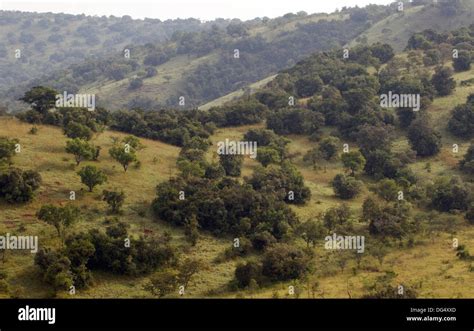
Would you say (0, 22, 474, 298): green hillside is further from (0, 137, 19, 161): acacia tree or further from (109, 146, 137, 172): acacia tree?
(109, 146, 137, 172): acacia tree

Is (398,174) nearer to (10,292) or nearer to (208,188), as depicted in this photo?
(208,188)

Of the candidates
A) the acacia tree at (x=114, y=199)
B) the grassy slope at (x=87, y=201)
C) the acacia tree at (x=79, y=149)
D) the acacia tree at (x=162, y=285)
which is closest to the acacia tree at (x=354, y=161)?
the grassy slope at (x=87, y=201)

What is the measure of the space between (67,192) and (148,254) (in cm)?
1299

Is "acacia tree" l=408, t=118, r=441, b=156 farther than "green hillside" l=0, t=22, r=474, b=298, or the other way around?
"acacia tree" l=408, t=118, r=441, b=156

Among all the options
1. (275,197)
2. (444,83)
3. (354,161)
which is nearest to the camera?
(275,197)

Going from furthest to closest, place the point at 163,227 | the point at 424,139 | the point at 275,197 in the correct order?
the point at 424,139 < the point at 275,197 < the point at 163,227

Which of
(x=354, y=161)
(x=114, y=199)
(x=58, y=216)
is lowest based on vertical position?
(x=58, y=216)

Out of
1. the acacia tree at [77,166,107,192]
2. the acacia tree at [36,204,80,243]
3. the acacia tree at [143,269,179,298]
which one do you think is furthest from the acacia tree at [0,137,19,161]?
the acacia tree at [143,269,179,298]

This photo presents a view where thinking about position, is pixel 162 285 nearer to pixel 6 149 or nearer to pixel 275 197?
pixel 275 197

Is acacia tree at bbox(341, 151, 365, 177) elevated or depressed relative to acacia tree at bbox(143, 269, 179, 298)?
elevated

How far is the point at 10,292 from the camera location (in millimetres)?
33875

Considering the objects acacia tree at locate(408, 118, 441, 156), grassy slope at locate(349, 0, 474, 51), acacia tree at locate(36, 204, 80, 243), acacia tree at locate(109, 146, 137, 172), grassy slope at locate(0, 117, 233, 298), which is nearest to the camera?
grassy slope at locate(0, 117, 233, 298)

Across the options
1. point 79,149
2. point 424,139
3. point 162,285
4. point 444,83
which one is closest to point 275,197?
point 162,285

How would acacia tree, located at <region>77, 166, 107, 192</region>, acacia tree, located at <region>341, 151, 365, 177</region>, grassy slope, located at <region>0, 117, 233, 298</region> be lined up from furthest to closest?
acacia tree, located at <region>341, 151, 365, 177</region> < acacia tree, located at <region>77, 166, 107, 192</region> < grassy slope, located at <region>0, 117, 233, 298</region>
